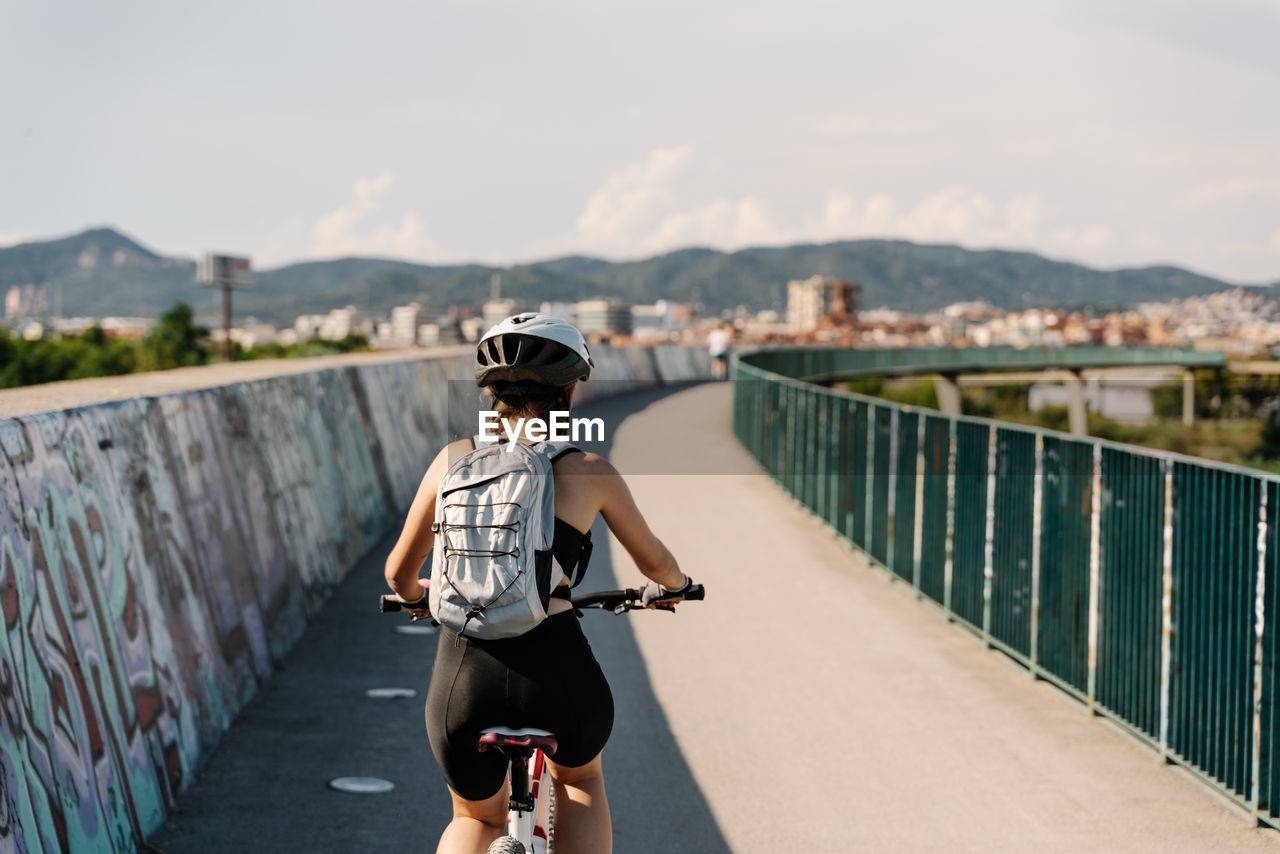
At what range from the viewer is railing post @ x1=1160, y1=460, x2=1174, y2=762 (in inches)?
275

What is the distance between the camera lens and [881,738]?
7.50 m

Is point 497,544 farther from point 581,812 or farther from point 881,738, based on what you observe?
point 881,738

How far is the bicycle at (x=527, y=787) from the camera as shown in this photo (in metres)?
3.13

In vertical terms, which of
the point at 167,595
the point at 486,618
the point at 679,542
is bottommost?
the point at 679,542

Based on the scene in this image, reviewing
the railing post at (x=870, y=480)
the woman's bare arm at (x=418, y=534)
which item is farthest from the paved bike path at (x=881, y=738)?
the woman's bare arm at (x=418, y=534)

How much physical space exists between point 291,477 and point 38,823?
18.4ft

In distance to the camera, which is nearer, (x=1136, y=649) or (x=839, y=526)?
(x=1136, y=649)

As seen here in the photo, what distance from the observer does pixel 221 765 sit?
6449mm

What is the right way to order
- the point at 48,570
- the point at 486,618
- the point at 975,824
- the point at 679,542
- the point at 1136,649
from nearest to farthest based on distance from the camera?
the point at 486,618 → the point at 48,570 → the point at 975,824 → the point at 1136,649 → the point at 679,542

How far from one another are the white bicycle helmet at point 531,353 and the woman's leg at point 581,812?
949 millimetres

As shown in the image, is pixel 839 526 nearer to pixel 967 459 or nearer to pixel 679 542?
pixel 679 542

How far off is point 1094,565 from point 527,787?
5.54 metres

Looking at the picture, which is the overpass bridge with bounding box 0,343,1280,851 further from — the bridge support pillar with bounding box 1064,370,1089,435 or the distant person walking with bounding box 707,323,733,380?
the bridge support pillar with bounding box 1064,370,1089,435

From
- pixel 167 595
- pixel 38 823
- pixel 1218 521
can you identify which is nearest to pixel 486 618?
pixel 38 823
